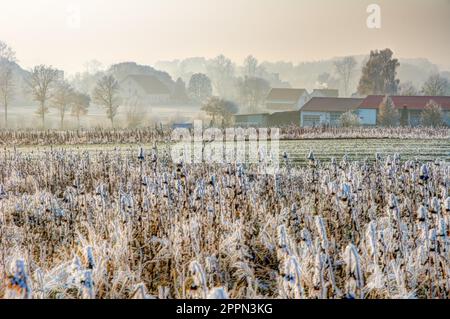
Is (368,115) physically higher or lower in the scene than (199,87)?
lower

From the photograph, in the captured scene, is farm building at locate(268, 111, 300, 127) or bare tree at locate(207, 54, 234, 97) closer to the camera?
bare tree at locate(207, 54, 234, 97)

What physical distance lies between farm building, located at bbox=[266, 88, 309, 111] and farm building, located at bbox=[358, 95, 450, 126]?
23.7 ft

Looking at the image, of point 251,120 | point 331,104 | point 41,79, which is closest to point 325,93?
point 331,104

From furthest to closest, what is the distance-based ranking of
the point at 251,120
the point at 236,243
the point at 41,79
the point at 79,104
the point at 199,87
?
the point at 79,104 < the point at 251,120 < the point at 199,87 < the point at 41,79 < the point at 236,243

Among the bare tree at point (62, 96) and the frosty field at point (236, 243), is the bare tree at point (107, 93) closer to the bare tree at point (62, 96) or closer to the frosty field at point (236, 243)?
the bare tree at point (62, 96)

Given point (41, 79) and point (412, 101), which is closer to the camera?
point (41, 79)

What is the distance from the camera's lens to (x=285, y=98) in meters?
41.9

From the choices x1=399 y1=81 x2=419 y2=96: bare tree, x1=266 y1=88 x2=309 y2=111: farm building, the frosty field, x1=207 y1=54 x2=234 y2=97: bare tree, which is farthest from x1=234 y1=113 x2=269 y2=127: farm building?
the frosty field

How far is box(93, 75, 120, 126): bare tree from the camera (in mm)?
28938

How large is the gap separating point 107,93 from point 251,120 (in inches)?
373

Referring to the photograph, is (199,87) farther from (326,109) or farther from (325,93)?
(325,93)

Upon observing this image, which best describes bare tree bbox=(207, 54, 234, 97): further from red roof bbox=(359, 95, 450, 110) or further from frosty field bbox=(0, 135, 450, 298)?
frosty field bbox=(0, 135, 450, 298)

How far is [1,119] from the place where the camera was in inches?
950
